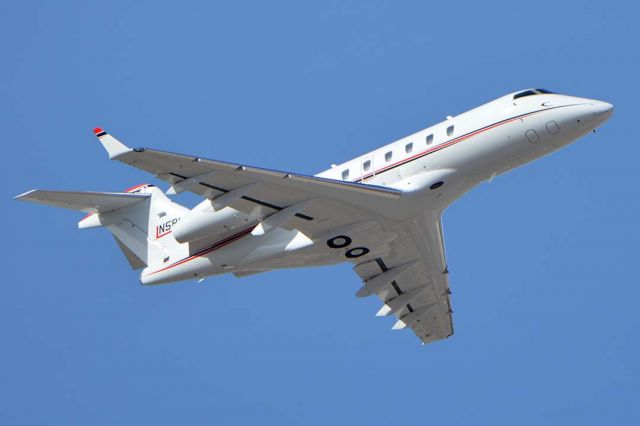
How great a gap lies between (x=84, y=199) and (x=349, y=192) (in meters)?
8.22

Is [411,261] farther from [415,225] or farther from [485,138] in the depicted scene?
[485,138]

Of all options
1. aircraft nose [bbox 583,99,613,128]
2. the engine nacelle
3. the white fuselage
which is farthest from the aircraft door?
aircraft nose [bbox 583,99,613,128]

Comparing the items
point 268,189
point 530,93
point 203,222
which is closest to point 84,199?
point 203,222

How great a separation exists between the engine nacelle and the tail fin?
260 cm

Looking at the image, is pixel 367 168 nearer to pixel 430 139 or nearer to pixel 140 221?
pixel 430 139

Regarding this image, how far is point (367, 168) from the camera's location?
28.1 meters

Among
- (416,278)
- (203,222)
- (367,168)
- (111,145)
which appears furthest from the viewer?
(416,278)

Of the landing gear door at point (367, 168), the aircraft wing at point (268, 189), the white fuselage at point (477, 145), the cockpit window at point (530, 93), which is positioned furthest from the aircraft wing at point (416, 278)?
the cockpit window at point (530, 93)

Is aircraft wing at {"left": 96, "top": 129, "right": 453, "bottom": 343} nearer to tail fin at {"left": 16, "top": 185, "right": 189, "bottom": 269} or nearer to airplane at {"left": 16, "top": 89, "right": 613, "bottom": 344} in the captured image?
airplane at {"left": 16, "top": 89, "right": 613, "bottom": 344}

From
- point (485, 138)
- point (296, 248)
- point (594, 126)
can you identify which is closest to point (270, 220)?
point (296, 248)

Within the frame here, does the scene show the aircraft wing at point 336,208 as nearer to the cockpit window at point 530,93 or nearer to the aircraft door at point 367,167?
the aircraft door at point 367,167

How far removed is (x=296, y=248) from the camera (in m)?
28.7

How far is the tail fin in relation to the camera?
3127cm

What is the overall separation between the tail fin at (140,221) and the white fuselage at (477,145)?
681 centimetres
